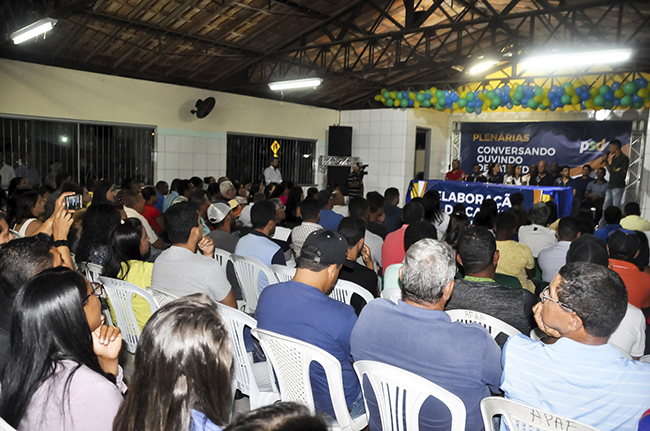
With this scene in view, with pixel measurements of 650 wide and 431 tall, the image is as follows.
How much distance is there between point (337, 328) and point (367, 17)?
8.93m

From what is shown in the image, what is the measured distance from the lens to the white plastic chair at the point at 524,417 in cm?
130

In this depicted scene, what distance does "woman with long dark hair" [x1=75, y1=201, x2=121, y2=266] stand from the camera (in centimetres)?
346

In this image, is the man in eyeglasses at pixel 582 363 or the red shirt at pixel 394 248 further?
the red shirt at pixel 394 248

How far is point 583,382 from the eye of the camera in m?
1.54

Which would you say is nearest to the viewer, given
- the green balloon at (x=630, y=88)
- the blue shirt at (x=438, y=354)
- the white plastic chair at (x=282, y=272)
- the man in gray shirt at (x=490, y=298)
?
the blue shirt at (x=438, y=354)

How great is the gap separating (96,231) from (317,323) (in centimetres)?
→ 218

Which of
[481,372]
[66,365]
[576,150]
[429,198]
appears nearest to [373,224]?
[429,198]

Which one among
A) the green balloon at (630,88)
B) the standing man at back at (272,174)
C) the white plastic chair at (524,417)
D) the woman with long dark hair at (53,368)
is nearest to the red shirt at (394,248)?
the white plastic chair at (524,417)

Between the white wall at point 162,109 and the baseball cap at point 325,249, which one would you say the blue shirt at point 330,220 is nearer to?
the baseball cap at point 325,249

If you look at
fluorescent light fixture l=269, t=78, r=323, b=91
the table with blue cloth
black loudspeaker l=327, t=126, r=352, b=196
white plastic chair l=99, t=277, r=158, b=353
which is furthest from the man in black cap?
black loudspeaker l=327, t=126, r=352, b=196

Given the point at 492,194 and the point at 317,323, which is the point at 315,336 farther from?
the point at 492,194

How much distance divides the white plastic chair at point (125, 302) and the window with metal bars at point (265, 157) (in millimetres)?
7749

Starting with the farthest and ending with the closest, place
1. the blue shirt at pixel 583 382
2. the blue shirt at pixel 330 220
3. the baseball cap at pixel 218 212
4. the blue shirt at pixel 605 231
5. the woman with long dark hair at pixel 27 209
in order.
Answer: the blue shirt at pixel 330 220 → the blue shirt at pixel 605 231 → the baseball cap at pixel 218 212 → the woman with long dark hair at pixel 27 209 → the blue shirt at pixel 583 382

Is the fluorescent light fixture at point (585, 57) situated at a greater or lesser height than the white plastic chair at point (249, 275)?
greater
